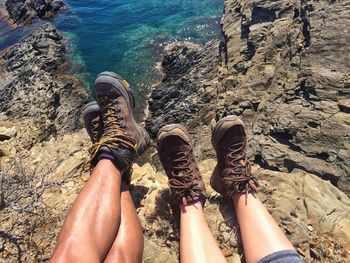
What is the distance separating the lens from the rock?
328 inches

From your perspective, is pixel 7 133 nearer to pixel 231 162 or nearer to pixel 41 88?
pixel 41 88

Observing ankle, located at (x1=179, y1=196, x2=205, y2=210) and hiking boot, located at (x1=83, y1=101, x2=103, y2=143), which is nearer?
ankle, located at (x1=179, y1=196, x2=205, y2=210)

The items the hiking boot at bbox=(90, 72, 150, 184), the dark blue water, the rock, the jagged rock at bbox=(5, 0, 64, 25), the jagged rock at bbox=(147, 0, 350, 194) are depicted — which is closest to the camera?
the hiking boot at bbox=(90, 72, 150, 184)

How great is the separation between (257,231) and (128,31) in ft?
41.3

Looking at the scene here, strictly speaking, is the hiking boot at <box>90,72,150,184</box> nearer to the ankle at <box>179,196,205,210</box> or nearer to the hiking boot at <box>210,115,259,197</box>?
the ankle at <box>179,196,205,210</box>

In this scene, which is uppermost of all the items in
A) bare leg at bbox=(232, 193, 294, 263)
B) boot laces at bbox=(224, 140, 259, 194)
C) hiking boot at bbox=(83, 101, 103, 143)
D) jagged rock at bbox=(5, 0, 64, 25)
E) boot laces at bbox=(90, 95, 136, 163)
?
boot laces at bbox=(90, 95, 136, 163)

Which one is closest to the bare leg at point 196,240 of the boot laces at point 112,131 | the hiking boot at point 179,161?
the hiking boot at point 179,161

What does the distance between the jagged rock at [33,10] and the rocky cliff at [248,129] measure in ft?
24.8

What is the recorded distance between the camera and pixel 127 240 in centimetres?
365

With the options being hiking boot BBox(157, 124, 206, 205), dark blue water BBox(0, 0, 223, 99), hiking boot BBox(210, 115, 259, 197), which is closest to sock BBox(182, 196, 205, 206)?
hiking boot BBox(157, 124, 206, 205)

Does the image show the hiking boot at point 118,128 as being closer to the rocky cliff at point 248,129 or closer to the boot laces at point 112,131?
the boot laces at point 112,131

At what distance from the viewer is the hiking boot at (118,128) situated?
14.0 feet

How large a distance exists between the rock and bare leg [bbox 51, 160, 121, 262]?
207 inches

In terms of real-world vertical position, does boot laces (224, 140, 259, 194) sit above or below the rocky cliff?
above
